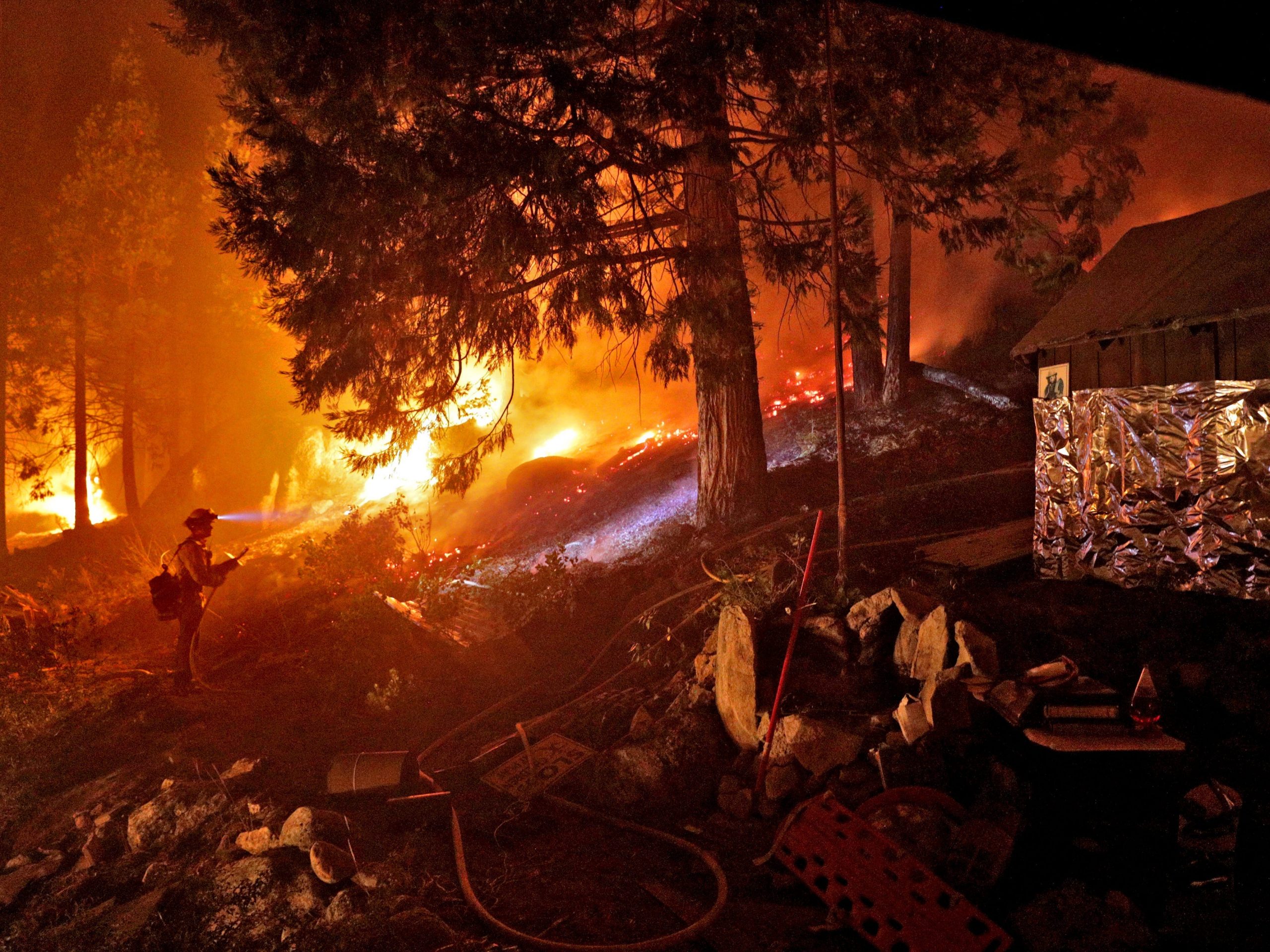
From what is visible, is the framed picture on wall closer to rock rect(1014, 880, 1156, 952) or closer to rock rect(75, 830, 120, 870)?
rock rect(1014, 880, 1156, 952)

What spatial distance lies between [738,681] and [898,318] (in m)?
10.8

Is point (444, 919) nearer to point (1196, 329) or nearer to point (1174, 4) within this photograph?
point (1196, 329)

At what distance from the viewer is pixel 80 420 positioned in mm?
18938

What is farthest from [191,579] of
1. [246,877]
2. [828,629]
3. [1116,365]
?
[1116,365]

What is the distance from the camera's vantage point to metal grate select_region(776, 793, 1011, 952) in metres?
3.74

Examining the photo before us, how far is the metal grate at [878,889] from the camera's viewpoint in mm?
3742

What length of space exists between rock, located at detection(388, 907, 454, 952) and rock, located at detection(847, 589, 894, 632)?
3.81m

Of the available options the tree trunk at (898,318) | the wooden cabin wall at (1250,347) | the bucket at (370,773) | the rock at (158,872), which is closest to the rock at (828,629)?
the bucket at (370,773)

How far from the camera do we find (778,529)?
9.18 meters

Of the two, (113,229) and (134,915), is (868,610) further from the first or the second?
(113,229)

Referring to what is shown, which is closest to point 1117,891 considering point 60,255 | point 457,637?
point 457,637

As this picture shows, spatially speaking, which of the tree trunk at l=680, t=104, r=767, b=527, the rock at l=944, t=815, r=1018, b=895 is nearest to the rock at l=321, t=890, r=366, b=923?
the rock at l=944, t=815, r=1018, b=895

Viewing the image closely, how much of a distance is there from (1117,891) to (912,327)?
790 inches

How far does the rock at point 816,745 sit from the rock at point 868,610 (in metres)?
1.05
